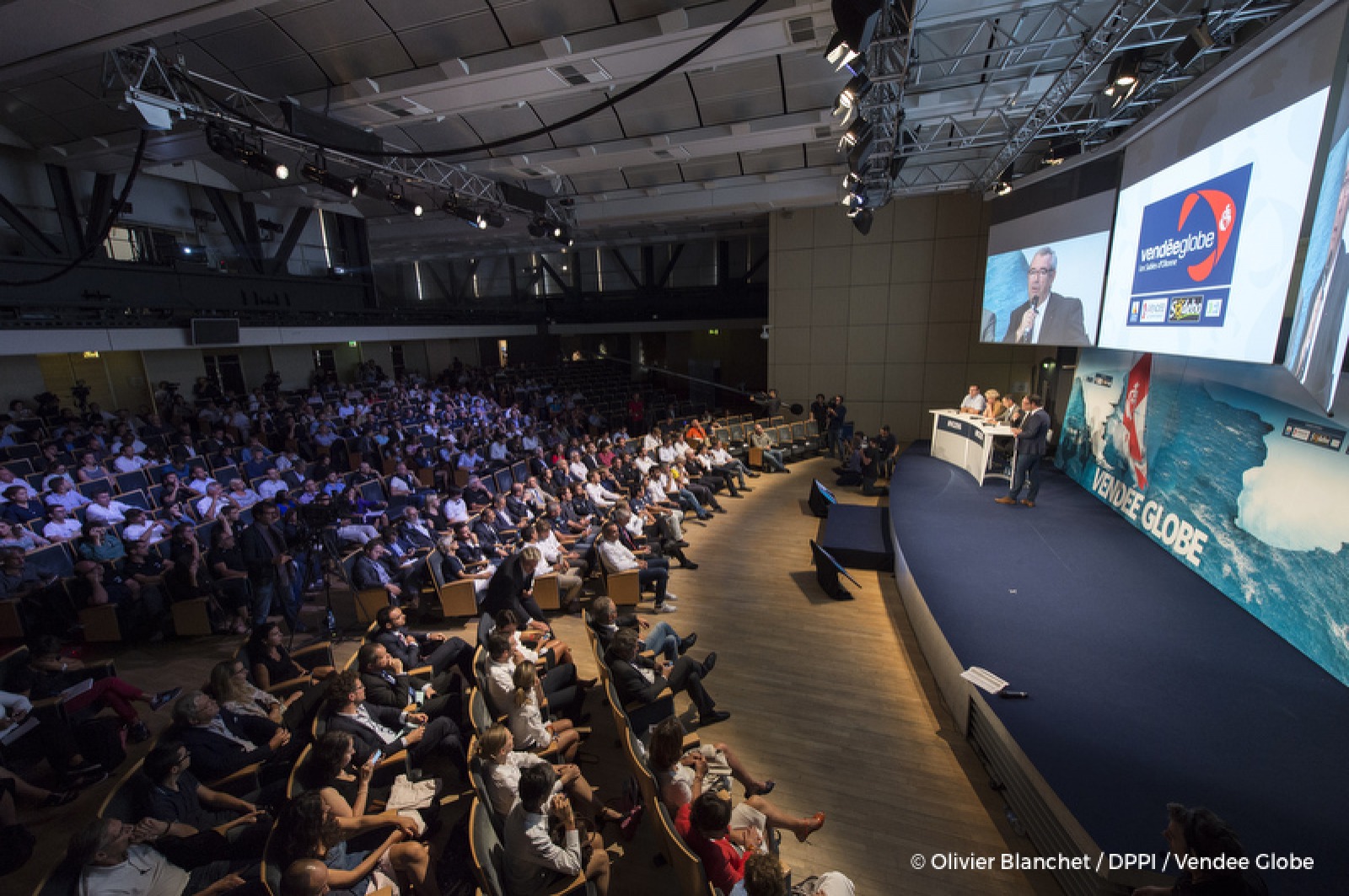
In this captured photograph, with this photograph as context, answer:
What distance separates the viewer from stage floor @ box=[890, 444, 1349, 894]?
2562 mm

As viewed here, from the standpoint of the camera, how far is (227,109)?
5.61 metres

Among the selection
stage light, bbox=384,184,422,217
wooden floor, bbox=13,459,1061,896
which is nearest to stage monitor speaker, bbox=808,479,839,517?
wooden floor, bbox=13,459,1061,896

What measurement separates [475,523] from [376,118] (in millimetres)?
5371

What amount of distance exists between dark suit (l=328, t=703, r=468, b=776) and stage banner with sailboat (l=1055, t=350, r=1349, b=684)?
5.50 metres

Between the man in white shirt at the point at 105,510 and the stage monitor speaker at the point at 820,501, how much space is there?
8098 millimetres

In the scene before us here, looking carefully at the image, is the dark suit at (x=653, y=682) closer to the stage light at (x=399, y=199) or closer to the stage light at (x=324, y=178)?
the stage light at (x=324, y=178)

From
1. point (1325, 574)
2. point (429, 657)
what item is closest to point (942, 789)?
point (1325, 574)

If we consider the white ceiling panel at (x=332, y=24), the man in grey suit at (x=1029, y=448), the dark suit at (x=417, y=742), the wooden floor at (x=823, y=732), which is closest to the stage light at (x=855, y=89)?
the man in grey suit at (x=1029, y=448)

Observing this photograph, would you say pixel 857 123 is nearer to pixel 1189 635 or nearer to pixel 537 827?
pixel 1189 635

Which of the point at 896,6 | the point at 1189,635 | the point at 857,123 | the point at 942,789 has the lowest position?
the point at 942,789

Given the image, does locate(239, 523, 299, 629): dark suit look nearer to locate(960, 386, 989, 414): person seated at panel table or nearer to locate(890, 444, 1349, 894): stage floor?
locate(890, 444, 1349, 894): stage floor

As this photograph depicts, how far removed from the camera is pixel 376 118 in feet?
22.6

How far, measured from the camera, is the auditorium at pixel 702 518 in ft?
8.68

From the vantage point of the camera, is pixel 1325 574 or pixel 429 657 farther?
pixel 429 657
